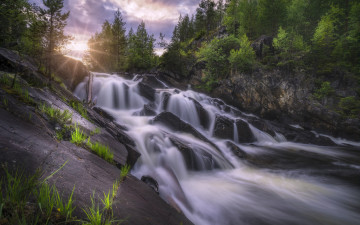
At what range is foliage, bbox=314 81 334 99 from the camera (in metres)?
19.9

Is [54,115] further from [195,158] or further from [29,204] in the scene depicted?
[195,158]

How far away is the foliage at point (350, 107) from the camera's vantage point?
17.5 metres

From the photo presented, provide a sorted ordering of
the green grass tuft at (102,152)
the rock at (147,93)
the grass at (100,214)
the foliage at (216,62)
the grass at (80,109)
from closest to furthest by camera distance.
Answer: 1. the grass at (100,214)
2. the green grass tuft at (102,152)
3. the grass at (80,109)
4. the rock at (147,93)
5. the foliage at (216,62)

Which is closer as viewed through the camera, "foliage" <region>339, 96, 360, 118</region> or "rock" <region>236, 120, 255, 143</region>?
"rock" <region>236, 120, 255, 143</region>

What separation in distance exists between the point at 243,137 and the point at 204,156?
6.81 m

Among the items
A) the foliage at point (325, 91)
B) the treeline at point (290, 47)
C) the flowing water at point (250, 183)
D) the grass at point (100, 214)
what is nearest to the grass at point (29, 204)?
the grass at point (100, 214)

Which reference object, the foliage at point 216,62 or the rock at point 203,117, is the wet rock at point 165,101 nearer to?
the rock at point 203,117

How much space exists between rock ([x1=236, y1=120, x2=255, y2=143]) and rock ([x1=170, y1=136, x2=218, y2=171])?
635 centimetres

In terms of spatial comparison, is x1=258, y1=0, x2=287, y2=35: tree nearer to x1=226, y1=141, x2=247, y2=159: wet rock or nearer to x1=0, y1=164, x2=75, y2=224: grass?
x1=226, y1=141, x2=247, y2=159: wet rock

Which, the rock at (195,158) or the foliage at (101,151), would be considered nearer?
the foliage at (101,151)

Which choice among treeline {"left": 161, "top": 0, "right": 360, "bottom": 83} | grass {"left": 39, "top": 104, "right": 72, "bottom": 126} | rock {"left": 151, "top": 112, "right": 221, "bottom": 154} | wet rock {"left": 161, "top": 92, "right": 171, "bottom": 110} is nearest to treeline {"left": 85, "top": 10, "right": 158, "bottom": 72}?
treeline {"left": 161, "top": 0, "right": 360, "bottom": 83}

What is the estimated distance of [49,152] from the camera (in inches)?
88.7

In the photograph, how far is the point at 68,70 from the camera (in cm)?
1357

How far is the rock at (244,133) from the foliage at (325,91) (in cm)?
1376
